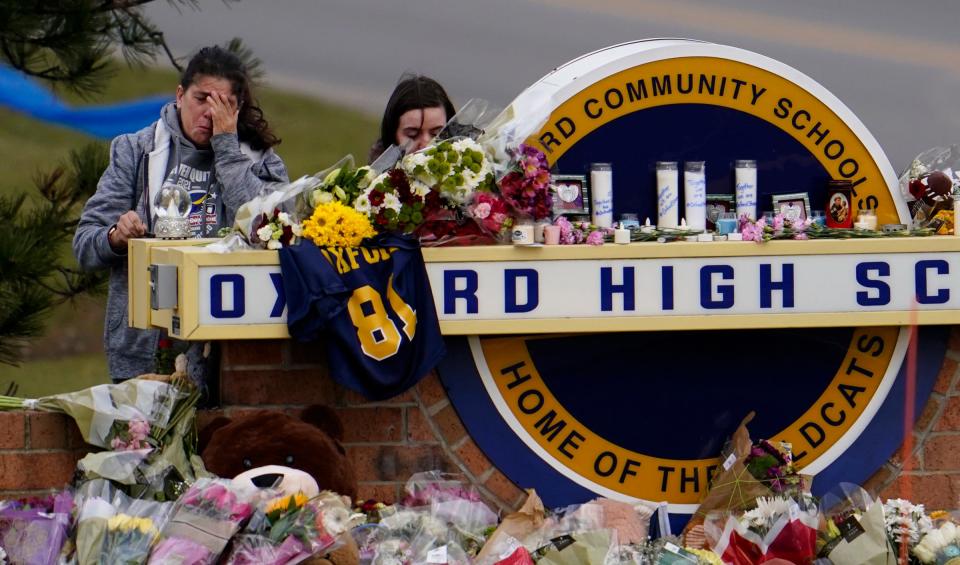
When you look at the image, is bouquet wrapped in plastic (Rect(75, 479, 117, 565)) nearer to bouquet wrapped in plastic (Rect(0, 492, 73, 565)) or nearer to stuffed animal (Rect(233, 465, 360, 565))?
bouquet wrapped in plastic (Rect(0, 492, 73, 565))

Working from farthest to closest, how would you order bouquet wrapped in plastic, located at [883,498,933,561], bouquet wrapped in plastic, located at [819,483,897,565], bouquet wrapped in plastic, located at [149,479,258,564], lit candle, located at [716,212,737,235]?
lit candle, located at [716,212,737,235] → bouquet wrapped in plastic, located at [883,498,933,561] → bouquet wrapped in plastic, located at [819,483,897,565] → bouquet wrapped in plastic, located at [149,479,258,564]

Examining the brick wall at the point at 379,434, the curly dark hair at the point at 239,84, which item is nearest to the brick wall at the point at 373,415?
the brick wall at the point at 379,434

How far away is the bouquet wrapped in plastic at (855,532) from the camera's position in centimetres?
520

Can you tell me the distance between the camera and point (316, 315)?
5293mm

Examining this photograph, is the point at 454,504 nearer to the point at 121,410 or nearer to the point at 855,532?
the point at 121,410

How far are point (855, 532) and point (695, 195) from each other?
125 cm

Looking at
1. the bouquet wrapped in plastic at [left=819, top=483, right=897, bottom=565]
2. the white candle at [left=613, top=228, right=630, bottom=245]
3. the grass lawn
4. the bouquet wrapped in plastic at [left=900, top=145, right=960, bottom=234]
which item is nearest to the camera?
the bouquet wrapped in plastic at [left=819, top=483, right=897, bottom=565]

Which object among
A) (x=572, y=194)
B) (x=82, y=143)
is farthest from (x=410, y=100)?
(x=82, y=143)

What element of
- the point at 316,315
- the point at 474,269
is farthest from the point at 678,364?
the point at 316,315

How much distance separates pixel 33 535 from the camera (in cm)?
494

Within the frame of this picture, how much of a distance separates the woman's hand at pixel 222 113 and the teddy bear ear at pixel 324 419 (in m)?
1.05

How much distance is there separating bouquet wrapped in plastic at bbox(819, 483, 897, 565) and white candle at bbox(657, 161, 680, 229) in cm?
105

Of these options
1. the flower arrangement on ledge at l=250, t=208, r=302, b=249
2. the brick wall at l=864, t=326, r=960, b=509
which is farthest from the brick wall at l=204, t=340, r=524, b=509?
the brick wall at l=864, t=326, r=960, b=509

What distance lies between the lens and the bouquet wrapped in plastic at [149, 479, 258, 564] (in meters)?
4.82
